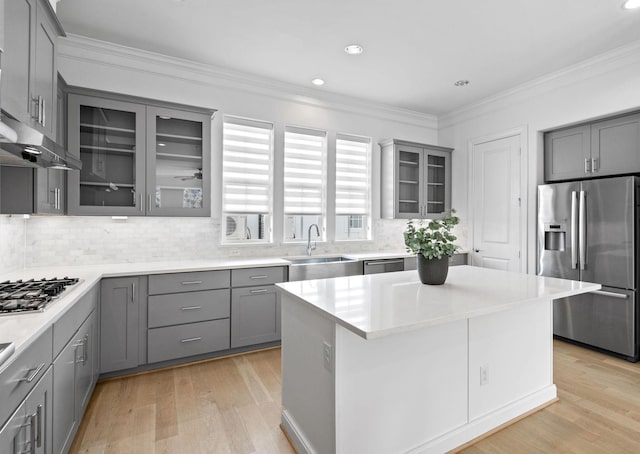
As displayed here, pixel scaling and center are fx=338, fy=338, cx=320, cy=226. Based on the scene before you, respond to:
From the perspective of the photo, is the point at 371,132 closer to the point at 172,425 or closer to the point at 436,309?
the point at 436,309

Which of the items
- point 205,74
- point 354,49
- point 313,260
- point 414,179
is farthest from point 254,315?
point 414,179

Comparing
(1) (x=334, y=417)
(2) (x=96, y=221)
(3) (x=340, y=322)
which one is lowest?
(1) (x=334, y=417)

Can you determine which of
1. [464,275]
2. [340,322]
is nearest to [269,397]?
[340,322]

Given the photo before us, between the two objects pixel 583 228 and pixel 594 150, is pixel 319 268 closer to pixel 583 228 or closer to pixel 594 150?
pixel 583 228

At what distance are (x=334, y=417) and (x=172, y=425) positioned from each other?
1.27 m

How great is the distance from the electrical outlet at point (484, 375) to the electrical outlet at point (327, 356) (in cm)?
106

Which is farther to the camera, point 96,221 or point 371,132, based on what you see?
point 371,132

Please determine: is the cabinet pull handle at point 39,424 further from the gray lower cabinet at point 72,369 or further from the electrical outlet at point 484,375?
the electrical outlet at point 484,375

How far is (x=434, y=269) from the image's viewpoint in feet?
7.22

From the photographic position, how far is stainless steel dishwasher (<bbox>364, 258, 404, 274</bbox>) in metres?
4.04

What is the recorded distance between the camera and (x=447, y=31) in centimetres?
298

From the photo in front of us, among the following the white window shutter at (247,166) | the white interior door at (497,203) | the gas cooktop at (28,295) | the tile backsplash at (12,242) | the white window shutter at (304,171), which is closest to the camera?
the gas cooktop at (28,295)

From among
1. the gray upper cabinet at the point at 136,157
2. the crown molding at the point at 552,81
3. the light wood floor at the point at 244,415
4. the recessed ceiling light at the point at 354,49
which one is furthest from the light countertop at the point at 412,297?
the crown molding at the point at 552,81

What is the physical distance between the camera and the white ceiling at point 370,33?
2648 mm
